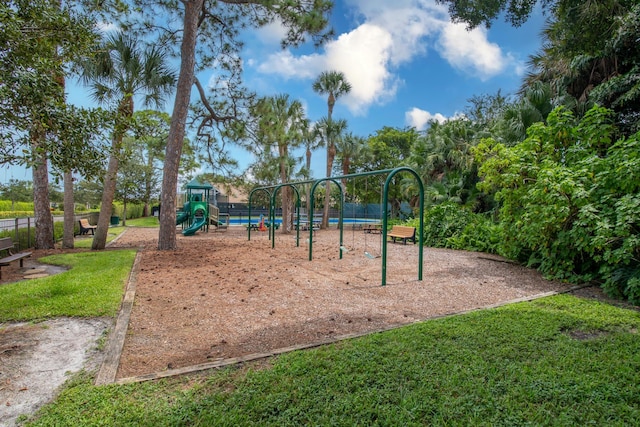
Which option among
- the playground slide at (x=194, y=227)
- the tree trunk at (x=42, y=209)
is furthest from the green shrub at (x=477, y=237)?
the tree trunk at (x=42, y=209)

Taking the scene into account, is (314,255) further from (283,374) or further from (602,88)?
(602,88)

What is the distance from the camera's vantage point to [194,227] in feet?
55.4

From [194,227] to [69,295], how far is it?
Result: 39.0ft

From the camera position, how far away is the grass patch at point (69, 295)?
4.46 meters

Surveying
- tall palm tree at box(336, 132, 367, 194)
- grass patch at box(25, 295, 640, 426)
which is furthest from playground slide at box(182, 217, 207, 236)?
grass patch at box(25, 295, 640, 426)

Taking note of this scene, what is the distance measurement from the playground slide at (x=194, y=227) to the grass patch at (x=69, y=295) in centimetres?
911

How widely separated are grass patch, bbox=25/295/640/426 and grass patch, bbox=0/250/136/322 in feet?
7.34

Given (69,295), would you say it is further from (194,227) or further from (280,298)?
(194,227)

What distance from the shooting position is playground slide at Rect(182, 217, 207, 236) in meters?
16.6

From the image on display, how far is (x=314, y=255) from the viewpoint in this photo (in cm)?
1017

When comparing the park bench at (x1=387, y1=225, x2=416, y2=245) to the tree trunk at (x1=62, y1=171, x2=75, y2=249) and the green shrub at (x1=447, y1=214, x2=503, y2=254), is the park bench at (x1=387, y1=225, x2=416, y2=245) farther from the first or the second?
the tree trunk at (x1=62, y1=171, x2=75, y2=249)

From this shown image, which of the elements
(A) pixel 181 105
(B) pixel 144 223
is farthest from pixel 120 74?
(B) pixel 144 223

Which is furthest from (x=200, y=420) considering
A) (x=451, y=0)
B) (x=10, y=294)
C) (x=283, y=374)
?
(x=451, y=0)

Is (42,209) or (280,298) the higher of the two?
(42,209)
